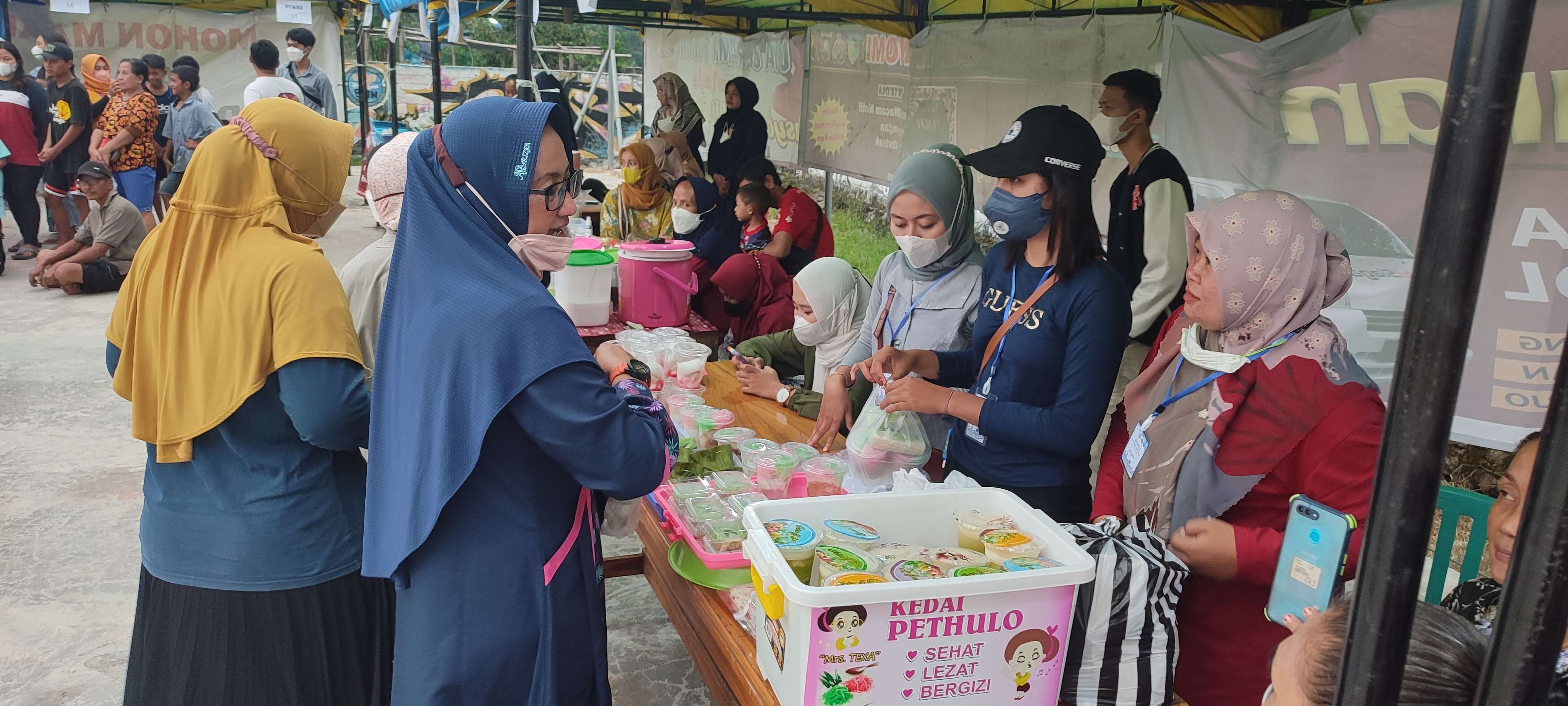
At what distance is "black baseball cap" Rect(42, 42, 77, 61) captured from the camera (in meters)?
9.02

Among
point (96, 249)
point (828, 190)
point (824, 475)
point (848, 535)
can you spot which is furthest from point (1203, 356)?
point (96, 249)

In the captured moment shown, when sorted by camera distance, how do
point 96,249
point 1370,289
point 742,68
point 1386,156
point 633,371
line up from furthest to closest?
point 742,68 < point 96,249 < point 1370,289 < point 1386,156 < point 633,371

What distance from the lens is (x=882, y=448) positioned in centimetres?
228

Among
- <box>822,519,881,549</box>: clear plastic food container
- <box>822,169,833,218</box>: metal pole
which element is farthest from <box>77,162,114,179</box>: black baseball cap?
<box>822,519,881,549</box>: clear plastic food container

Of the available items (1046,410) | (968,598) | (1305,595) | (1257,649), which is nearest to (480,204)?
(968,598)

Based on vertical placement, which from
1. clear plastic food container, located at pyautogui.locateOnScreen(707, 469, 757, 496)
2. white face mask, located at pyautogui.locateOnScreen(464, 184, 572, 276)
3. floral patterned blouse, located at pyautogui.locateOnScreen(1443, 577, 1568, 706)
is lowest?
clear plastic food container, located at pyautogui.locateOnScreen(707, 469, 757, 496)

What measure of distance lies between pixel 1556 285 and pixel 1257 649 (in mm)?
2520

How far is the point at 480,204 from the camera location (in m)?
1.61

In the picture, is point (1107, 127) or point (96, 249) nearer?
point (1107, 127)

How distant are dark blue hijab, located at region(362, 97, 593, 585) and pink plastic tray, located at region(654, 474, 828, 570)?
0.57 metres

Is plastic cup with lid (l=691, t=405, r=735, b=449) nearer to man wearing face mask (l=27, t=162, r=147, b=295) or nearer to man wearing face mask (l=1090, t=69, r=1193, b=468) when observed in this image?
man wearing face mask (l=1090, t=69, r=1193, b=468)

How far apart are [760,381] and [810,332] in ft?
0.87

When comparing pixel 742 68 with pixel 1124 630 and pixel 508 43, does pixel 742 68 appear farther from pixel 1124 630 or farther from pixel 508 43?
pixel 508 43

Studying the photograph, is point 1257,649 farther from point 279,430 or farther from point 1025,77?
point 1025,77
